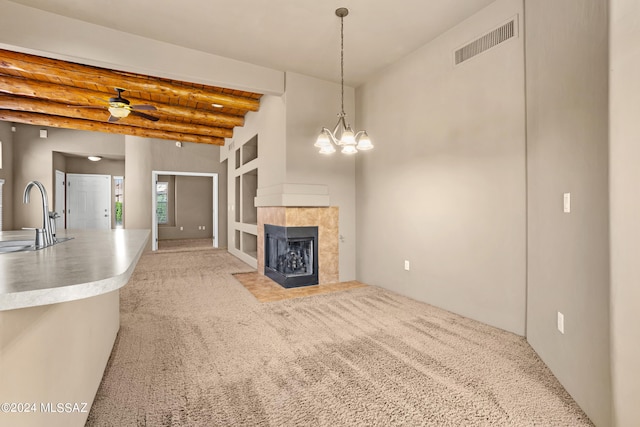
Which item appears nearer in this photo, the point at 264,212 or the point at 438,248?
the point at 438,248

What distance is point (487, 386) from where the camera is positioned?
6.43 feet

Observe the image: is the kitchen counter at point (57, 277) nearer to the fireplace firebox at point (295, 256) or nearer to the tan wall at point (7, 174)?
the fireplace firebox at point (295, 256)

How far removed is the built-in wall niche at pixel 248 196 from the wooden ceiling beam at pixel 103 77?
172 centimetres

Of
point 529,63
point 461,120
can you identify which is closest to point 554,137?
point 529,63

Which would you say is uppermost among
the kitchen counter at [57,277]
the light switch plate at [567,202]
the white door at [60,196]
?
the white door at [60,196]

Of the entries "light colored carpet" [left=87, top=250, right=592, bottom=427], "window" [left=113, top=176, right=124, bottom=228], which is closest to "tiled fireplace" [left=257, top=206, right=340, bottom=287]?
"light colored carpet" [left=87, top=250, right=592, bottom=427]

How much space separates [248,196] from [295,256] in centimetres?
263

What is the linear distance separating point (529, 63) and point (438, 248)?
1.92 meters

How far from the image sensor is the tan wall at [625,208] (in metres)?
1.36

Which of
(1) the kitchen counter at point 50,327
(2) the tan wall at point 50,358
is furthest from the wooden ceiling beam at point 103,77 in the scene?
(1) the kitchen counter at point 50,327

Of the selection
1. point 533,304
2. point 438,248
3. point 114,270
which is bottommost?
point 533,304

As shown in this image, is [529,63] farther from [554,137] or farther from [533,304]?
[533,304]

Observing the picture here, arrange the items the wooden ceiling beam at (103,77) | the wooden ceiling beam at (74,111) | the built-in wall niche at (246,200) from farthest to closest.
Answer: the built-in wall niche at (246,200), the wooden ceiling beam at (74,111), the wooden ceiling beam at (103,77)

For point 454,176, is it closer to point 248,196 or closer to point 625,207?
point 625,207
